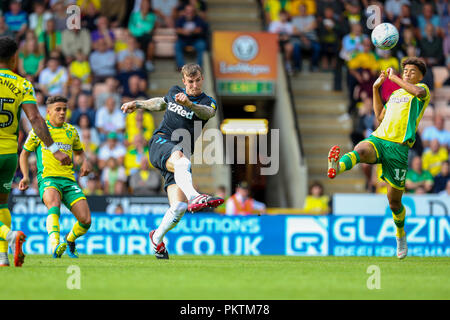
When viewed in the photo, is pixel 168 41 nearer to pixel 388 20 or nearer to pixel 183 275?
pixel 388 20

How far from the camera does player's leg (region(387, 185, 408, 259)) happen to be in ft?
36.9

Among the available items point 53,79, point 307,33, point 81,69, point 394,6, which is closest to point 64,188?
point 53,79

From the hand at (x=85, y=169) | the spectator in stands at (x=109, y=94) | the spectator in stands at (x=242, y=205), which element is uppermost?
the spectator in stands at (x=109, y=94)

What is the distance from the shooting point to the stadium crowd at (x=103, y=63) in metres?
18.4

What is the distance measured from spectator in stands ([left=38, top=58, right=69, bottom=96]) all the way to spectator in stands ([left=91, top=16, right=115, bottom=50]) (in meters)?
1.23

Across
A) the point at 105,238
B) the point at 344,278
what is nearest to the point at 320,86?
the point at 105,238

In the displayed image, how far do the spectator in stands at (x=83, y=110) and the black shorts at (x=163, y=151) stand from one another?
339 inches

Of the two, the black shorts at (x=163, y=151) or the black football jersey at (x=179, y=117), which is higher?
the black football jersey at (x=179, y=117)

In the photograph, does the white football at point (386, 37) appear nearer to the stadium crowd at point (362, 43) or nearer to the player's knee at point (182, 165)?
the player's knee at point (182, 165)

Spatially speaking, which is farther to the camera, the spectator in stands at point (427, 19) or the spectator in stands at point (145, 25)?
the spectator in stands at point (427, 19)

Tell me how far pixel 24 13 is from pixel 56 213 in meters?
11.7

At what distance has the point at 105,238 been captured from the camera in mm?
15672

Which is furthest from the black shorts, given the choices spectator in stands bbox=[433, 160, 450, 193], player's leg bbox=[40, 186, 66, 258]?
spectator in stands bbox=[433, 160, 450, 193]

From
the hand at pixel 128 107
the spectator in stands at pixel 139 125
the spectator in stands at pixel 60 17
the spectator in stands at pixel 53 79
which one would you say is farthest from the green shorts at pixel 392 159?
the spectator in stands at pixel 60 17
